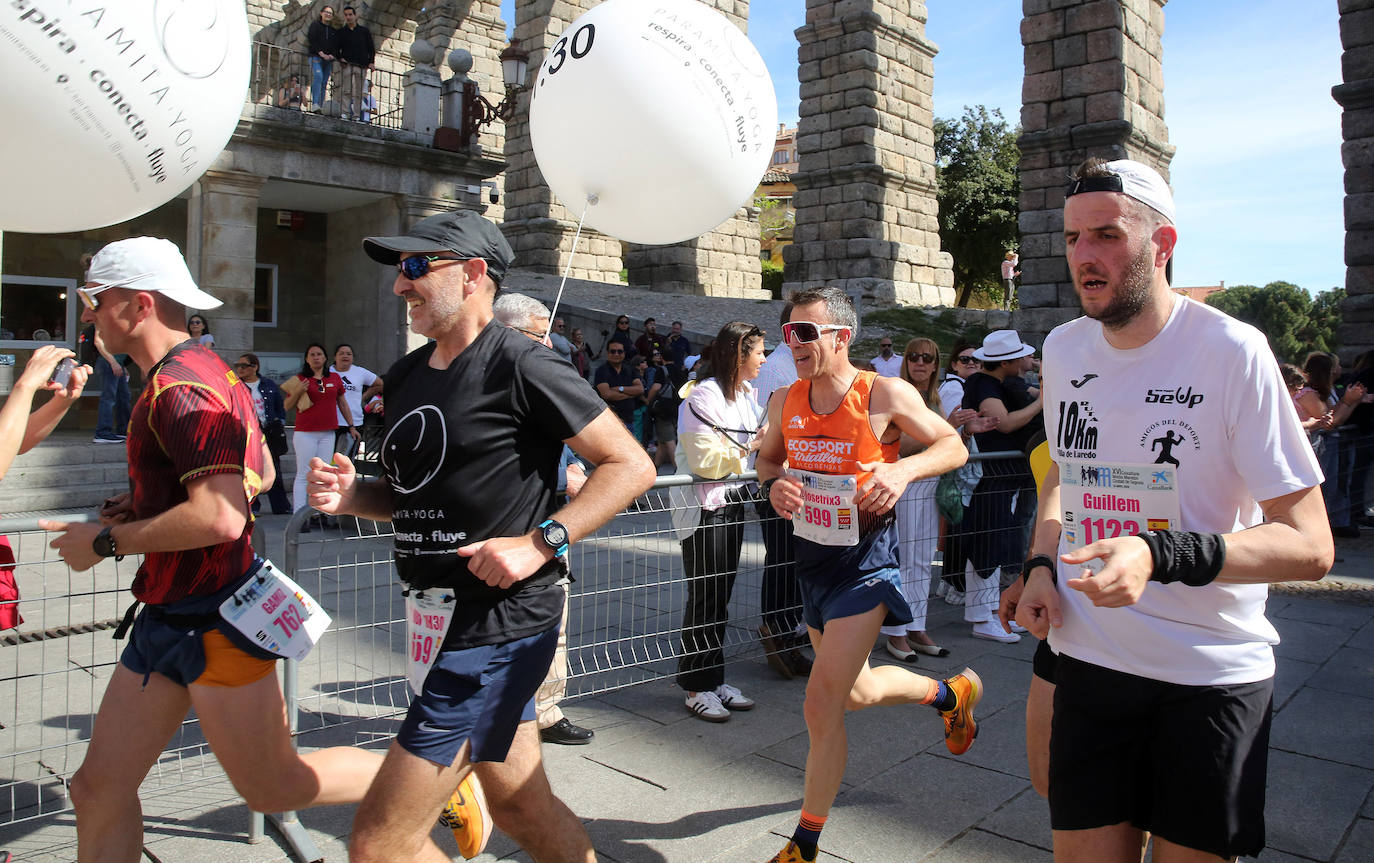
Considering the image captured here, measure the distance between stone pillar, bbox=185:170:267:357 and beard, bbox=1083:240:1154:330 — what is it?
1328 cm

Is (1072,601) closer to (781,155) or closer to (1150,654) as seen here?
(1150,654)

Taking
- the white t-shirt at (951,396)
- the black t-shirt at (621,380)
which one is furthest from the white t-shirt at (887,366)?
the black t-shirt at (621,380)

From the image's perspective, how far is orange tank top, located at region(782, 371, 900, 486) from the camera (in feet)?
11.8

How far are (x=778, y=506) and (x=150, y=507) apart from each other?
2050 mm

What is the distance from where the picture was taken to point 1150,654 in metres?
2.06

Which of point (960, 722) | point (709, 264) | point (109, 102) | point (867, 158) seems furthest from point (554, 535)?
point (709, 264)

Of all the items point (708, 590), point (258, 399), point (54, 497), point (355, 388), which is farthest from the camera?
point (54, 497)

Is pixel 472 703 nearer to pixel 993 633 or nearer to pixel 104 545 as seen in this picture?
pixel 104 545

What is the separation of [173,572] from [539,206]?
22.7m

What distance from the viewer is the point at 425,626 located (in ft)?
7.91

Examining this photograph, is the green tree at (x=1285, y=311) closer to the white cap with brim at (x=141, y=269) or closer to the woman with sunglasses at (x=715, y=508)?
the woman with sunglasses at (x=715, y=508)

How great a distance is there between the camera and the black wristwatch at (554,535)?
7.50ft

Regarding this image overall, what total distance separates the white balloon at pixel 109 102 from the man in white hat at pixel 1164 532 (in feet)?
8.33

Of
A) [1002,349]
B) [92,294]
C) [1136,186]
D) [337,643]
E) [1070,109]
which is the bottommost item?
[337,643]
